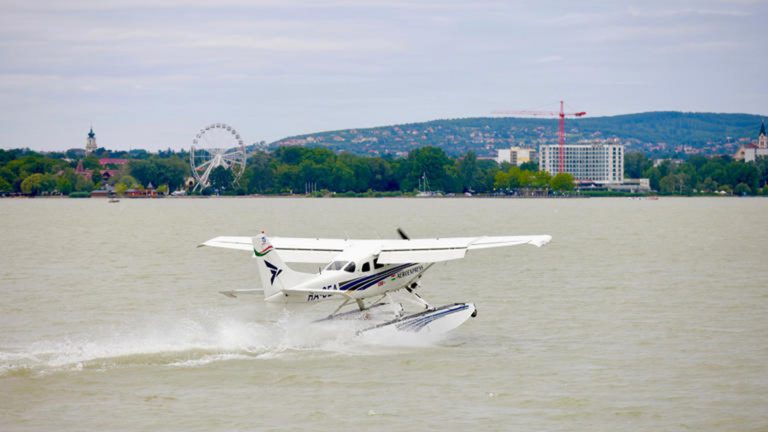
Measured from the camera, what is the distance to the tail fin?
20.4m

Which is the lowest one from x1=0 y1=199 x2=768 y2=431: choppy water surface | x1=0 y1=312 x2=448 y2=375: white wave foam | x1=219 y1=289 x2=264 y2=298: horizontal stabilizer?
x1=0 y1=199 x2=768 y2=431: choppy water surface

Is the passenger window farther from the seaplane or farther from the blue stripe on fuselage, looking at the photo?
the blue stripe on fuselage

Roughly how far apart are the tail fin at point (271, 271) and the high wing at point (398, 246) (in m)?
2.00

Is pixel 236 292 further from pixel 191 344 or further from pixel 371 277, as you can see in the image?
pixel 371 277

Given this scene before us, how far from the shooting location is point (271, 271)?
2044 centimetres

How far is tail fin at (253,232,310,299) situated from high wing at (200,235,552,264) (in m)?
2.00

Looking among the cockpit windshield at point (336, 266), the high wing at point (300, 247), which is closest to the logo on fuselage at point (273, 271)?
the cockpit windshield at point (336, 266)

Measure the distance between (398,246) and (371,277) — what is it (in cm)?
85

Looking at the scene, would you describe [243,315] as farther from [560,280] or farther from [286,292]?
[560,280]

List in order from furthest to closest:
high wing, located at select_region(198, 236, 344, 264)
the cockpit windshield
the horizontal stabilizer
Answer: high wing, located at select_region(198, 236, 344, 264)
the cockpit windshield
the horizontal stabilizer

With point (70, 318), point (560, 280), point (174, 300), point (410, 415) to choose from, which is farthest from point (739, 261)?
point (410, 415)

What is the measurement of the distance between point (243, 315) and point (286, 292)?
597 cm

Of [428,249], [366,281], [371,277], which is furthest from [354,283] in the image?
[428,249]

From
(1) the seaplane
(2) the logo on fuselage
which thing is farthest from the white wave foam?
(2) the logo on fuselage
